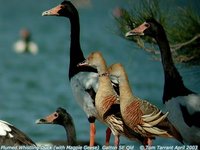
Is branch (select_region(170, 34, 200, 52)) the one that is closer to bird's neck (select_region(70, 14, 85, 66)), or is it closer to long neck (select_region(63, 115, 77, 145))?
bird's neck (select_region(70, 14, 85, 66))

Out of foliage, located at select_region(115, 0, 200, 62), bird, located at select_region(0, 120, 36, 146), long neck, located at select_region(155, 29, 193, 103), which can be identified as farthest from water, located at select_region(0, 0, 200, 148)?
bird, located at select_region(0, 120, 36, 146)

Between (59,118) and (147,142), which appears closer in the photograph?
(147,142)

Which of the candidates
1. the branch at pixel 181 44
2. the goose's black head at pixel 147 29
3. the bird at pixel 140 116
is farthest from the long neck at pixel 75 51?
the bird at pixel 140 116

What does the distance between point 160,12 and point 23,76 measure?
22414mm

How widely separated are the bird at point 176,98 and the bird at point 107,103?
0.28 meters

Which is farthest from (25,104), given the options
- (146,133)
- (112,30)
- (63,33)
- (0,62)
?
(63,33)

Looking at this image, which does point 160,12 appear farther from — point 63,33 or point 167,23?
point 63,33

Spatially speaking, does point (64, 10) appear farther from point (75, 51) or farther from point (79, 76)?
point (79, 76)

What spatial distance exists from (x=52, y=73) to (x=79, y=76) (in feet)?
73.9

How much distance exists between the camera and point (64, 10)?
5707 millimetres

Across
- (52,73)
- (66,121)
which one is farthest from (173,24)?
(52,73)

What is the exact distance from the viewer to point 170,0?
6.03m

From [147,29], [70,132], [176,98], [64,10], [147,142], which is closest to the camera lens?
[147,142]

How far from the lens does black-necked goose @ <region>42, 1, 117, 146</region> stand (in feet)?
17.9
